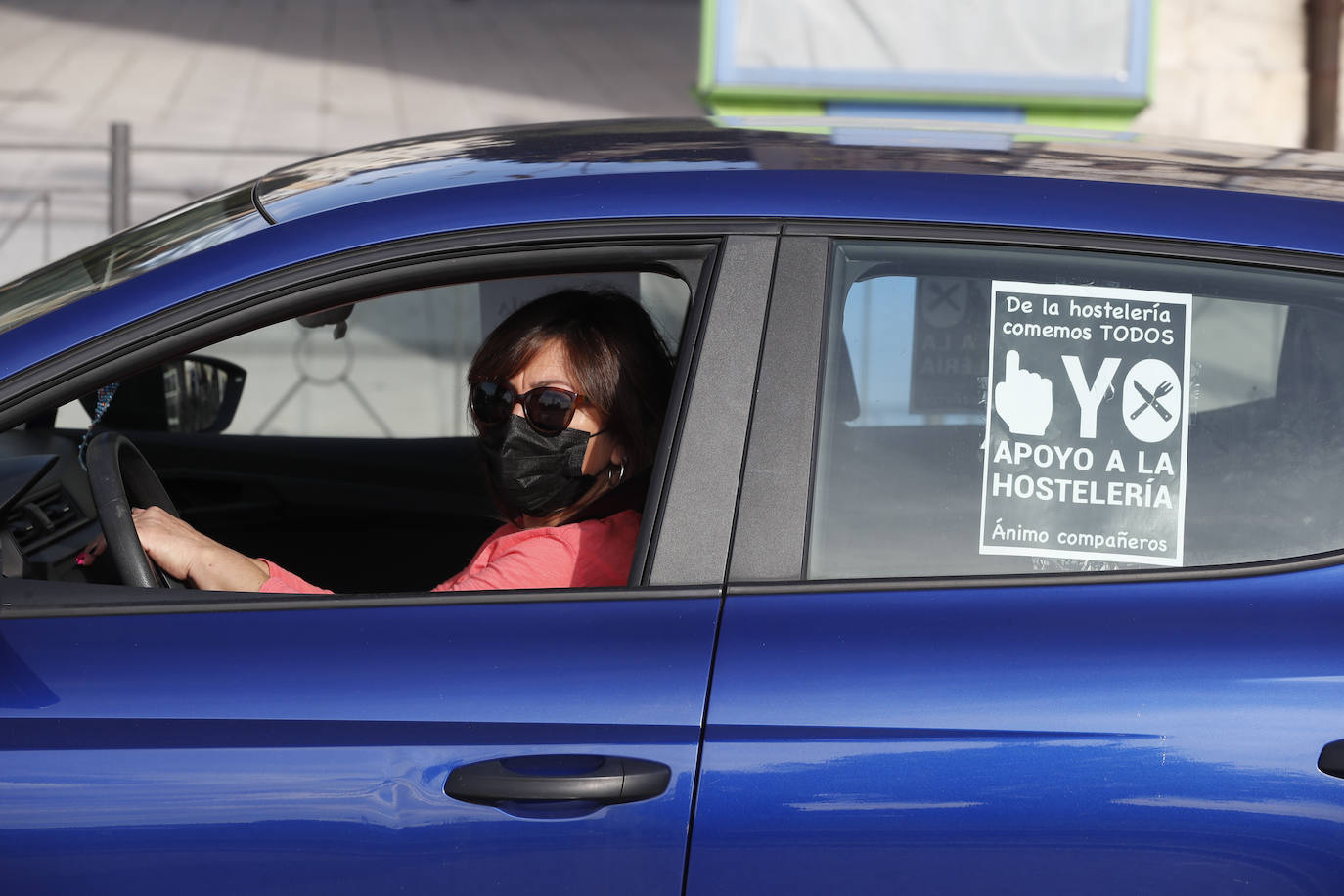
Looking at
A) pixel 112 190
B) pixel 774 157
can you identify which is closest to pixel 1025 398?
pixel 774 157

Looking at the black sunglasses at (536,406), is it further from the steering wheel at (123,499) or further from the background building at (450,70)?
the background building at (450,70)

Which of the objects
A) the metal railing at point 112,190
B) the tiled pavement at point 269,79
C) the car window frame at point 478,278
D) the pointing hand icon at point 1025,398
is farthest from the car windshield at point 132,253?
the tiled pavement at point 269,79

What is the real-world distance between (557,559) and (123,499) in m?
0.61

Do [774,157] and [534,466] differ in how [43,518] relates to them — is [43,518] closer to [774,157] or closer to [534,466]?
[534,466]

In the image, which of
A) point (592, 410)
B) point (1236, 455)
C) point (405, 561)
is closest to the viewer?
point (1236, 455)

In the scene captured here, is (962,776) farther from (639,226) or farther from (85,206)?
(85,206)

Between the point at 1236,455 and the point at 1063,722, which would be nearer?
the point at 1063,722

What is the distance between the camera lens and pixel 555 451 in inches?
82.1

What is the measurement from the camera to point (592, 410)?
83.0 inches

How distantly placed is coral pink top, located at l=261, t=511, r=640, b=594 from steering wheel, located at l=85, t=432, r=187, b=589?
181mm

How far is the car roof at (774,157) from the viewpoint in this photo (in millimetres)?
1904

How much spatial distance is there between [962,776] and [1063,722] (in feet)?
0.44

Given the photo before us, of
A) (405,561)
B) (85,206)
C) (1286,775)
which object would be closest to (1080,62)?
(405,561)

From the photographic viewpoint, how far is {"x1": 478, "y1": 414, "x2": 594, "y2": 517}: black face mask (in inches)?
81.4
